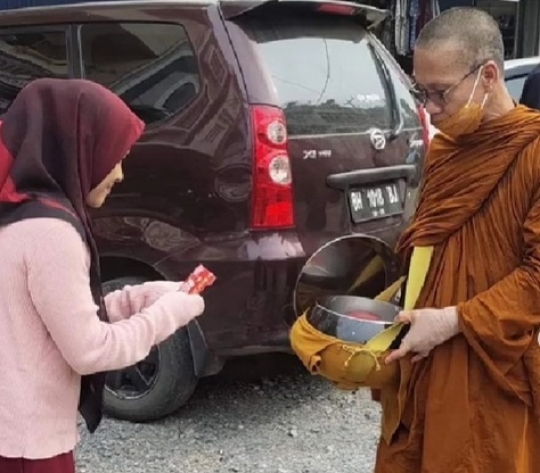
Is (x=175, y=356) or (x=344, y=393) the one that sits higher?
(x=175, y=356)

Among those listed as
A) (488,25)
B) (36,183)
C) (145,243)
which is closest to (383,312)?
(488,25)

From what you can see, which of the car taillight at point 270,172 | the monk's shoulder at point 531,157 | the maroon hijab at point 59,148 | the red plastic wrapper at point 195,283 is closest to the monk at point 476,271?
the monk's shoulder at point 531,157

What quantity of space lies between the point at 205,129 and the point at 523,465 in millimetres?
2011

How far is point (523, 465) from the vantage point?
2.22 metres

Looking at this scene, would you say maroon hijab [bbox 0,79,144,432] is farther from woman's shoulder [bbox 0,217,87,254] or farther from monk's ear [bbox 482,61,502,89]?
monk's ear [bbox 482,61,502,89]

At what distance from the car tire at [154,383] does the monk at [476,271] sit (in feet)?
5.98

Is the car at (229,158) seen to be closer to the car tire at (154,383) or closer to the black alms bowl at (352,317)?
the car tire at (154,383)

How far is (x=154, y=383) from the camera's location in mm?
4004

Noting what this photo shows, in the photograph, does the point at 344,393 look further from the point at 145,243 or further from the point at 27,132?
the point at 27,132

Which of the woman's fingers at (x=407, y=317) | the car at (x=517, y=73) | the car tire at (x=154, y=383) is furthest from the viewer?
the car at (x=517, y=73)

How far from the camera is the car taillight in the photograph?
366 cm

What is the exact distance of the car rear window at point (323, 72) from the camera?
12.7ft

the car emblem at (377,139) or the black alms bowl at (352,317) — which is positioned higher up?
the car emblem at (377,139)

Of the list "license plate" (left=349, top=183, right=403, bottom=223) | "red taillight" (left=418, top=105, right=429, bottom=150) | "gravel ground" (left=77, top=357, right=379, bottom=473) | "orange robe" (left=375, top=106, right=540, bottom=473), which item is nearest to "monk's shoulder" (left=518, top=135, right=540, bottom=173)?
"orange robe" (left=375, top=106, right=540, bottom=473)
